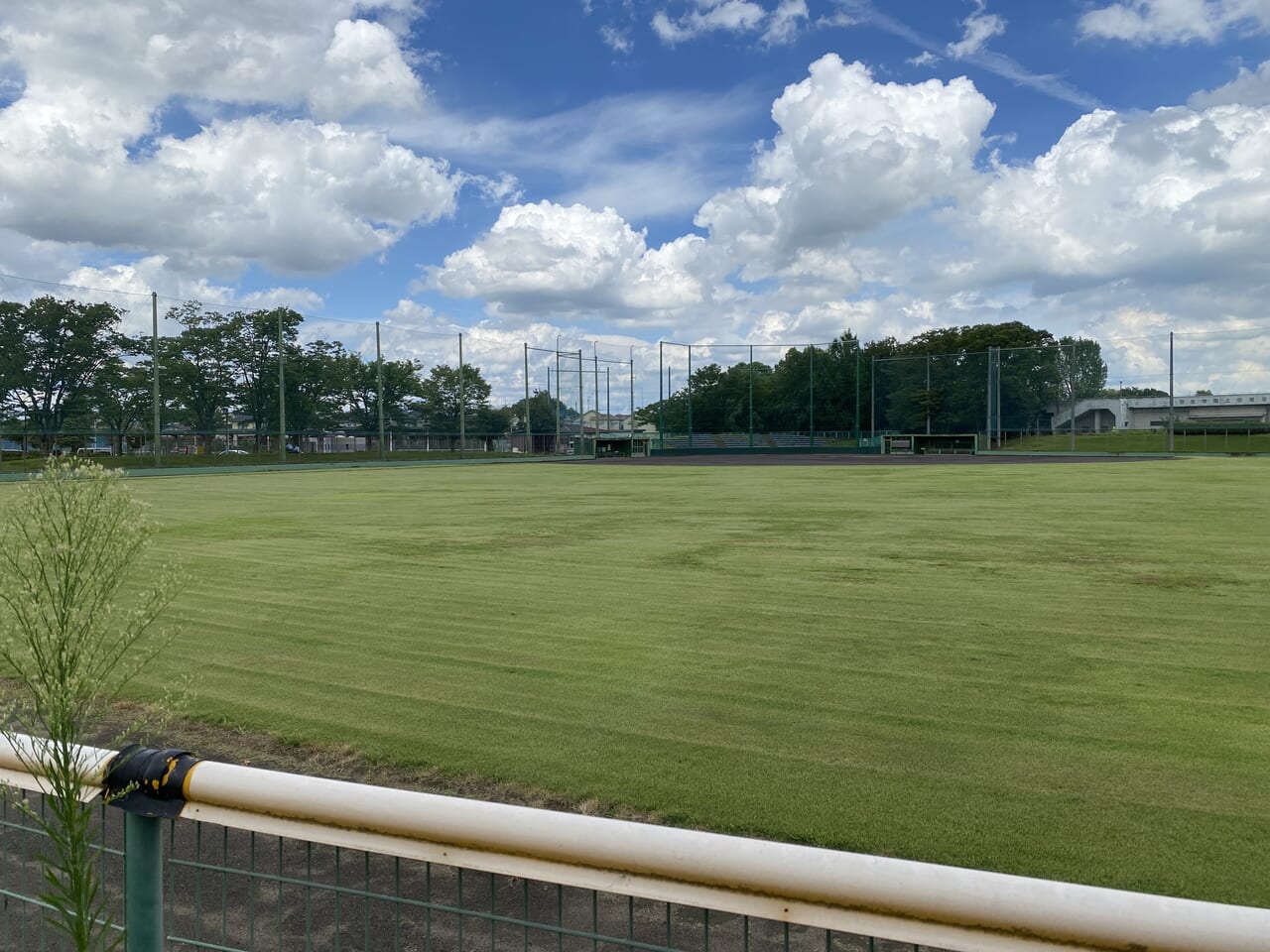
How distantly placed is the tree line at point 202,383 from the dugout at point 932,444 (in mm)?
22649

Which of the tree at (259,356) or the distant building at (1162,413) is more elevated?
the tree at (259,356)

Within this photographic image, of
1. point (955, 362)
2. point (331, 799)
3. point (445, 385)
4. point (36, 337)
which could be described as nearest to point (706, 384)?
point (955, 362)

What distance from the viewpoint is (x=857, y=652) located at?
619 cm

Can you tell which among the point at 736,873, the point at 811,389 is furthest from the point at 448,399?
the point at 736,873

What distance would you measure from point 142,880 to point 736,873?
1.19m

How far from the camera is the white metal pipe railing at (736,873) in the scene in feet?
4.35

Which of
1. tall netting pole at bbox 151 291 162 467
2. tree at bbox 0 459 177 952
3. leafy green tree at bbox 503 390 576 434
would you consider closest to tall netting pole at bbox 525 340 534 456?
leafy green tree at bbox 503 390 576 434

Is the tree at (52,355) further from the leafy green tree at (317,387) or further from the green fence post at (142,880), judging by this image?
the green fence post at (142,880)

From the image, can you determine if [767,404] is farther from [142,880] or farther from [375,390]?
[142,880]

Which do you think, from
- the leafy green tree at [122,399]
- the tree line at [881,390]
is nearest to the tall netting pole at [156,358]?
the leafy green tree at [122,399]

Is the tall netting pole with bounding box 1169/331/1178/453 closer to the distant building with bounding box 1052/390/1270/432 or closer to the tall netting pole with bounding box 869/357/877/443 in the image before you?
the distant building with bounding box 1052/390/1270/432

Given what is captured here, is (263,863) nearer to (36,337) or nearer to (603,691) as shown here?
(603,691)

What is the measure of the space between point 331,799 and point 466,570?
816 centimetres

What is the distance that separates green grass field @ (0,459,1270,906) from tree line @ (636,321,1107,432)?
140 ft
